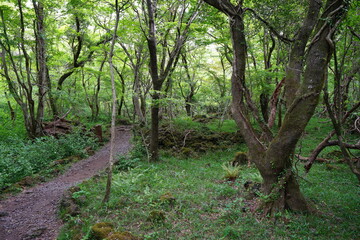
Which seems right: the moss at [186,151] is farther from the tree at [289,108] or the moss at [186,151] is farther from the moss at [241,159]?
the tree at [289,108]

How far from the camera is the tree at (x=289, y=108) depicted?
4027mm

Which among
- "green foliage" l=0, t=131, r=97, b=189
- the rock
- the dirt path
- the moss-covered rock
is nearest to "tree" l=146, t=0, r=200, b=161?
the dirt path

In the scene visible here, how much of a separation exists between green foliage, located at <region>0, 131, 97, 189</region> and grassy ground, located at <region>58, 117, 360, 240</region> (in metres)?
2.57

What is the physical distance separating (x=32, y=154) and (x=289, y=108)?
379 inches

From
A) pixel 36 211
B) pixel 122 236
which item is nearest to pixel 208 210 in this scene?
pixel 122 236

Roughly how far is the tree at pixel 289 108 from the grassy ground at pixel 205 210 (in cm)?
30

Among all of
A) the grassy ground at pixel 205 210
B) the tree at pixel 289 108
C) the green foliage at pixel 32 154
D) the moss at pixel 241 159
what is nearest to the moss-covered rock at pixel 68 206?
the grassy ground at pixel 205 210

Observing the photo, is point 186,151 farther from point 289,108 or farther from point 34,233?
point 289,108

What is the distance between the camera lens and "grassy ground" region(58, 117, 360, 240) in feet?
14.2

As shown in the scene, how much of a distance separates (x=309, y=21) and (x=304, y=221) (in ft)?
12.7

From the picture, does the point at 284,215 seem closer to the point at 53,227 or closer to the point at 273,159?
the point at 273,159

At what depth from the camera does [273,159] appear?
4.64 meters

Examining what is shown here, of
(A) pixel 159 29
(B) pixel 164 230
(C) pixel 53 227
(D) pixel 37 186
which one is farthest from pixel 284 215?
(A) pixel 159 29

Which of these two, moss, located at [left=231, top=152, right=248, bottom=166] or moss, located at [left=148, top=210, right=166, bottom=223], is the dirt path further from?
moss, located at [left=231, top=152, right=248, bottom=166]
